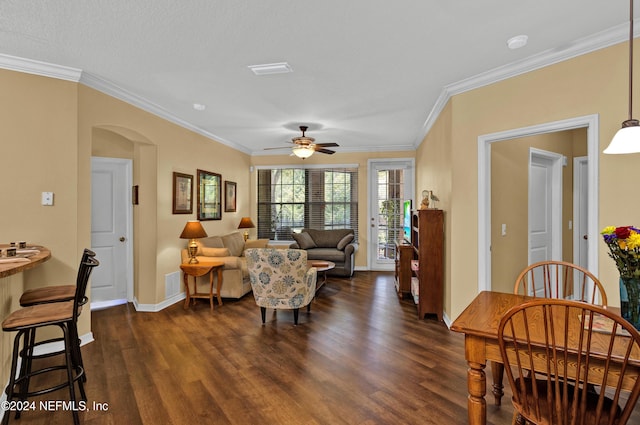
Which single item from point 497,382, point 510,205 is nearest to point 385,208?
point 510,205

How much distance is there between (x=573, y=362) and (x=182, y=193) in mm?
4741

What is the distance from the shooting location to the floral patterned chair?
3619 millimetres

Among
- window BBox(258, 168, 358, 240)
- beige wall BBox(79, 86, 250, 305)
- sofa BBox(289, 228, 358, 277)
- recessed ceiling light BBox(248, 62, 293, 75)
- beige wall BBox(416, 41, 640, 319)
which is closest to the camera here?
beige wall BBox(416, 41, 640, 319)

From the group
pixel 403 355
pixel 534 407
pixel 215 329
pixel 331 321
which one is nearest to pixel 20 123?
pixel 215 329

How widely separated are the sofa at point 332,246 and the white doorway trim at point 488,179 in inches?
129

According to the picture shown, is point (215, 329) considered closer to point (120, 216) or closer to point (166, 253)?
point (166, 253)

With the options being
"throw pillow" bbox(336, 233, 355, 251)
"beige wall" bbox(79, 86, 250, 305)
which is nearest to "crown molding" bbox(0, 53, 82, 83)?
"beige wall" bbox(79, 86, 250, 305)

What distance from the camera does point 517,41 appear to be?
2.57m

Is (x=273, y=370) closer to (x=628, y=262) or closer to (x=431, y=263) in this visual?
(x=431, y=263)

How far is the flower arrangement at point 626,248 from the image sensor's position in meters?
1.44

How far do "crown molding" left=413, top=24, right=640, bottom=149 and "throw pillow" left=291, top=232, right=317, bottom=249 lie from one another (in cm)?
388

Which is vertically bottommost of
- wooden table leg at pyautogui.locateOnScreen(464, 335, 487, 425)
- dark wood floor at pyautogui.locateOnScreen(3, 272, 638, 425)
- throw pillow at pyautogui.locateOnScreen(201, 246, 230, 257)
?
dark wood floor at pyautogui.locateOnScreen(3, 272, 638, 425)

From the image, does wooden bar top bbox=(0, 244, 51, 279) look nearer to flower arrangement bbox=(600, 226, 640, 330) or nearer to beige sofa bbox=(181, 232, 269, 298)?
beige sofa bbox=(181, 232, 269, 298)

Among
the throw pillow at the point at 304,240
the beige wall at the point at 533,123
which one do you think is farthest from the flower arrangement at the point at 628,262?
the throw pillow at the point at 304,240
